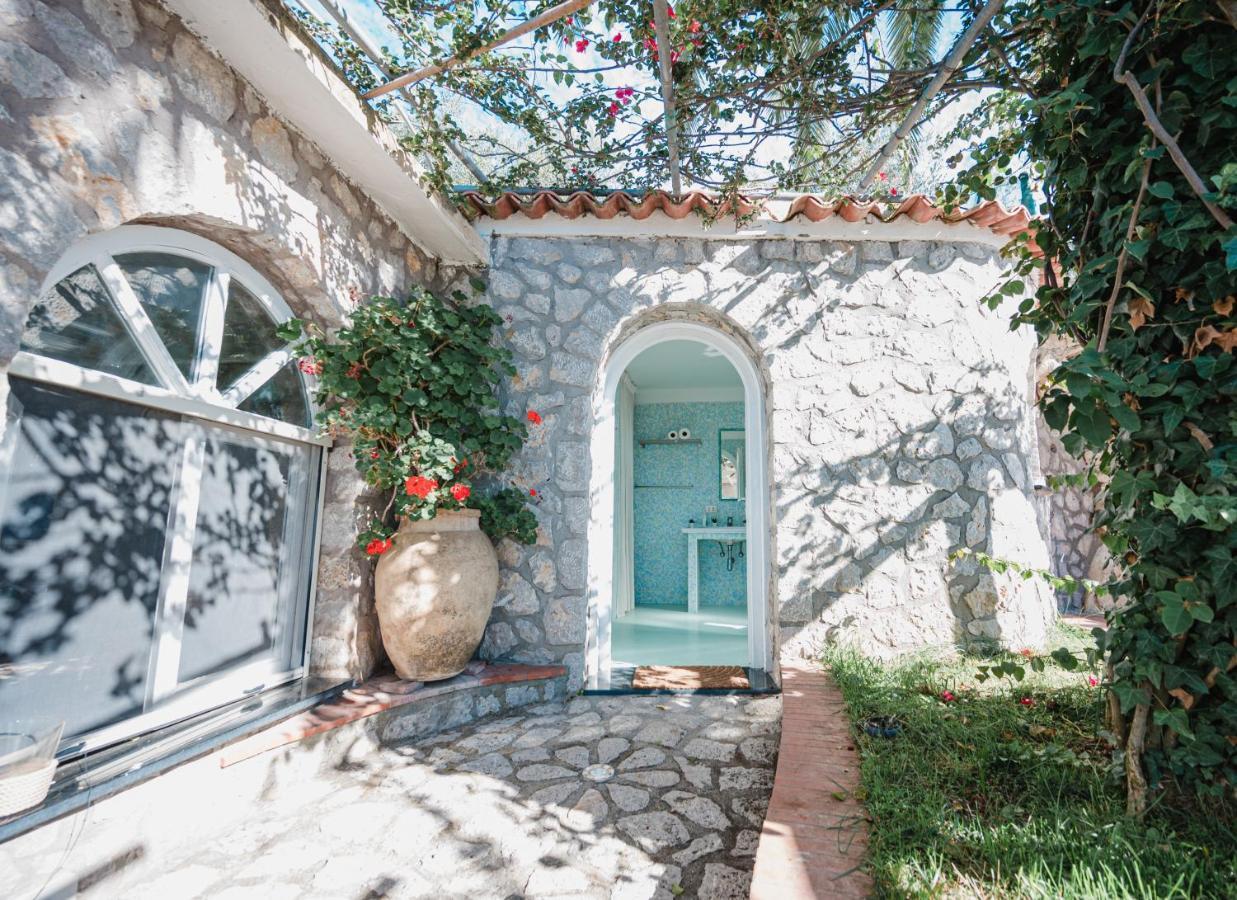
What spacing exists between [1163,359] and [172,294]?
299cm

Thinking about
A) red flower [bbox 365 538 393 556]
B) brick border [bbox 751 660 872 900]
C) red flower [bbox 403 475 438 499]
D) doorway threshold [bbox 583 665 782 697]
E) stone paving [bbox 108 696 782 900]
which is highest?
red flower [bbox 403 475 438 499]

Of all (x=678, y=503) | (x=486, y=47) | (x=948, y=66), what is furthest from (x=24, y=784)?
(x=678, y=503)

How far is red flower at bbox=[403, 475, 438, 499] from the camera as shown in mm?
2461

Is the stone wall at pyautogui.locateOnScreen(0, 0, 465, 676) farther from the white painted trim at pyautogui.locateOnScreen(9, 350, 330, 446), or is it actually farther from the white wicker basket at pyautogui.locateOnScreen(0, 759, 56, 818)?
the white wicker basket at pyautogui.locateOnScreen(0, 759, 56, 818)

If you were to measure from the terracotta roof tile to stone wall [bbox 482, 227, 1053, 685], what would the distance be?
19 cm

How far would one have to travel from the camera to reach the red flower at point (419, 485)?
8.07 feet

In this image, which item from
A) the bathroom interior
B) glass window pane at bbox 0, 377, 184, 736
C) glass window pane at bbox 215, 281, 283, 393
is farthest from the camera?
the bathroom interior

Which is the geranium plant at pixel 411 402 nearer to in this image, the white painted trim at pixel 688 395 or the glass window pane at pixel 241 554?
the glass window pane at pixel 241 554

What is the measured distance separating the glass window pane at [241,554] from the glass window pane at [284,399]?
0.14 metres

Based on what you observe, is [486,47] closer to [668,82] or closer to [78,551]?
[668,82]

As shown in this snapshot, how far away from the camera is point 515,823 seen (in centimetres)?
186

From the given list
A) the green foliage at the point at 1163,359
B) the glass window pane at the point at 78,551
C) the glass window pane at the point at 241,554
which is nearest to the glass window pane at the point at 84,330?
the glass window pane at the point at 78,551

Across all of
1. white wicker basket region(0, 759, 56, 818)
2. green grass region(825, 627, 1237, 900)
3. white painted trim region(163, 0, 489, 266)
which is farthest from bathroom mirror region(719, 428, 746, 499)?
white wicker basket region(0, 759, 56, 818)

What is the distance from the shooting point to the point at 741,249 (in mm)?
3385
